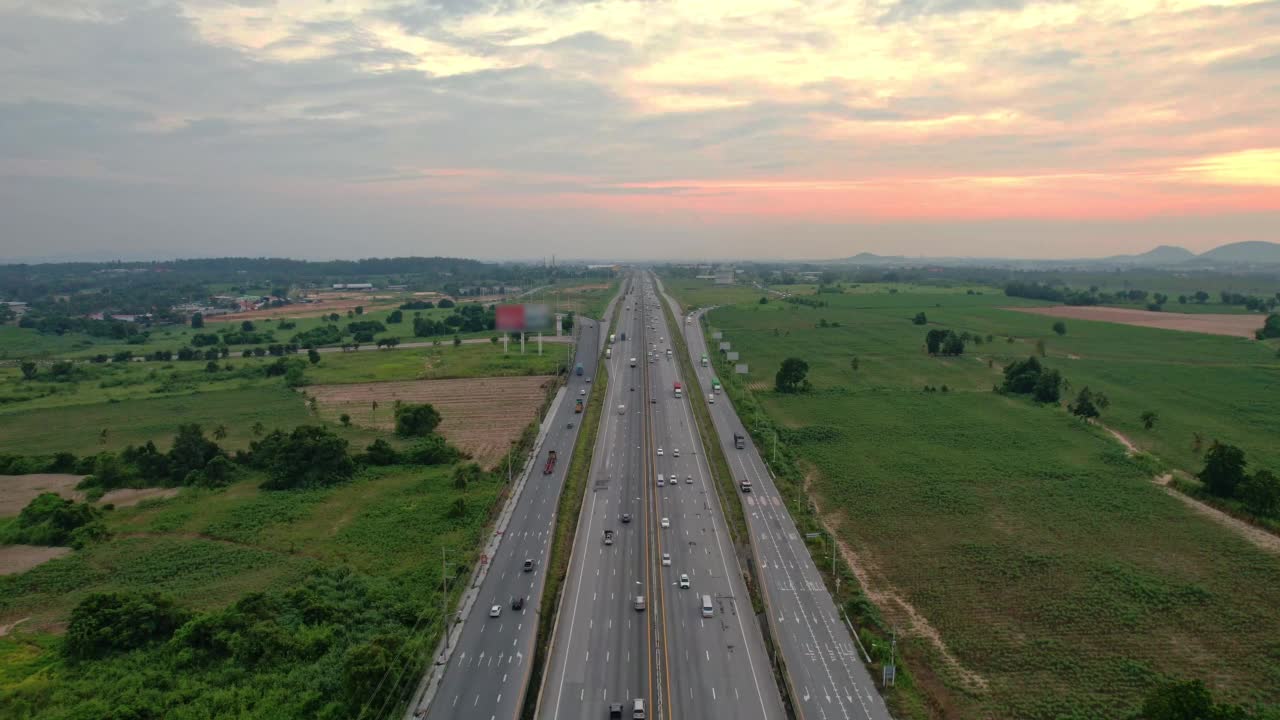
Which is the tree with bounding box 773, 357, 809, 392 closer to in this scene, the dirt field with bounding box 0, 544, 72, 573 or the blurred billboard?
the blurred billboard

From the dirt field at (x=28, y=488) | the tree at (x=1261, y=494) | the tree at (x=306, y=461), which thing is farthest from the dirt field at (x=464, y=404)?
the tree at (x=1261, y=494)

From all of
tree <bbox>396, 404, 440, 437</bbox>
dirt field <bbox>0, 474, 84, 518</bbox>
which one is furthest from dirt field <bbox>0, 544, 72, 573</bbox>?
tree <bbox>396, 404, 440, 437</bbox>

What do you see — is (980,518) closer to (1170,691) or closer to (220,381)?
(1170,691)

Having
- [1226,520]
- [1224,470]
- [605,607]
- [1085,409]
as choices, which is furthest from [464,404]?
[1224,470]

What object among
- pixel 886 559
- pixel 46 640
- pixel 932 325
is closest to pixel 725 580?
pixel 886 559

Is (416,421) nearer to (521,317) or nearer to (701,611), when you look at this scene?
(521,317)

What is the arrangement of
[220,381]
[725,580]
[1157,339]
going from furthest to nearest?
1. [1157,339]
2. [220,381]
3. [725,580]

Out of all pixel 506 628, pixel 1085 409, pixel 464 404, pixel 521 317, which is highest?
pixel 521 317
